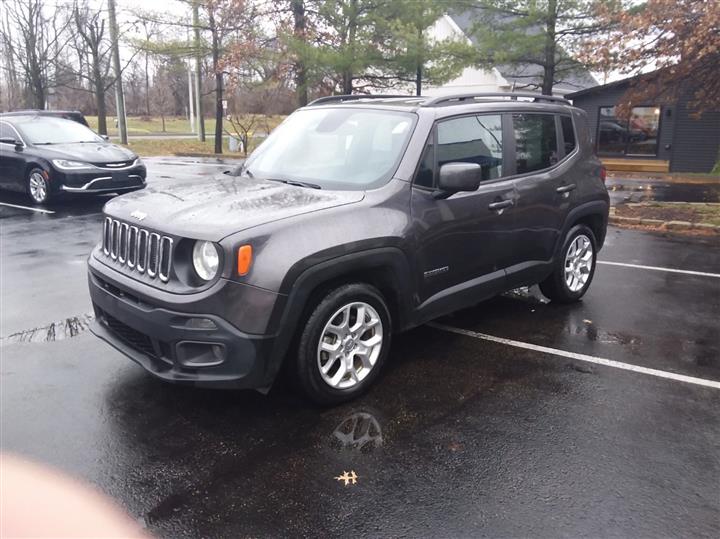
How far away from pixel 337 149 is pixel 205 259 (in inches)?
63.1

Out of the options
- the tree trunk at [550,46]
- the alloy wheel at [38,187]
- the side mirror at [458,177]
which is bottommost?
the alloy wheel at [38,187]

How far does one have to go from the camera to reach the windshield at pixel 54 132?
38.9 ft

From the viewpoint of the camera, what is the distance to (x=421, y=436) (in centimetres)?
348

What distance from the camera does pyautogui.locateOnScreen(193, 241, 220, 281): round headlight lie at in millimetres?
3303

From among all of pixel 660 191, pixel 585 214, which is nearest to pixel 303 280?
pixel 585 214

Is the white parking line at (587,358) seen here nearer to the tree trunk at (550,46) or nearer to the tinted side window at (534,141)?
the tinted side window at (534,141)

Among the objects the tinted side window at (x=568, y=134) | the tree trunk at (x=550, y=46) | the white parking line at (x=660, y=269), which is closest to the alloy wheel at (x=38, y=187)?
the tinted side window at (x=568, y=134)

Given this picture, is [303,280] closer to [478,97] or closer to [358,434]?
[358,434]

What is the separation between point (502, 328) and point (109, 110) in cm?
5978

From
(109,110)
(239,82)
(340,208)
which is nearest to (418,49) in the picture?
(239,82)

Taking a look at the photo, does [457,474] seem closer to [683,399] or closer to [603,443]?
[603,443]

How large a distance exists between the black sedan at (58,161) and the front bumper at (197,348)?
340 inches

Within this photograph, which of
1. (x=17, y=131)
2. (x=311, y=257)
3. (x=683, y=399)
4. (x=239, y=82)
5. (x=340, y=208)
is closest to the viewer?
(x=311, y=257)

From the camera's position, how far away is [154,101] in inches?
2138
